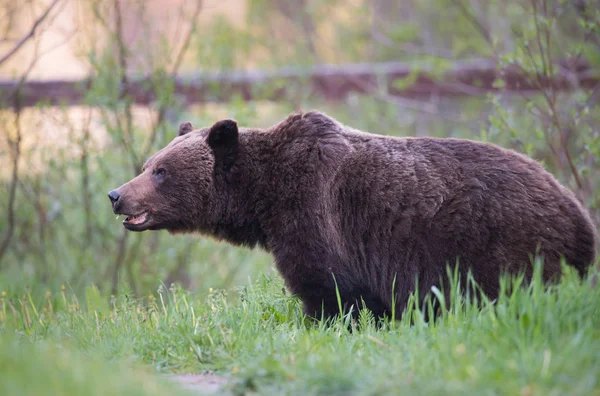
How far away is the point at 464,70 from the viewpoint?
10562 millimetres

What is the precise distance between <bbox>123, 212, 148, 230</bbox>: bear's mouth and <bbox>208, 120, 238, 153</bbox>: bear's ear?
79cm

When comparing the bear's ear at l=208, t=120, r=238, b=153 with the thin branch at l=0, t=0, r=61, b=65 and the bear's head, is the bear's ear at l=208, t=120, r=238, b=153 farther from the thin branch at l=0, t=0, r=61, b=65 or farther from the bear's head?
the thin branch at l=0, t=0, r=61, b=65

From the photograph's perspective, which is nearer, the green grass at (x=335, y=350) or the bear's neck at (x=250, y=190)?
the green grass at (x=335, y=350)

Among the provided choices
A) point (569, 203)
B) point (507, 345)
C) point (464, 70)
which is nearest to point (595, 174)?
point (464, 70)

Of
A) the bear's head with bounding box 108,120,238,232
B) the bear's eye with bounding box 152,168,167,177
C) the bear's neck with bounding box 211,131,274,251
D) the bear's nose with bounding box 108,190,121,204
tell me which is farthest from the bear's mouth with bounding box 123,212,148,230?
the bear's neck with bounding box 211,131,274,251

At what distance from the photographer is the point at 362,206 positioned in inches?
204

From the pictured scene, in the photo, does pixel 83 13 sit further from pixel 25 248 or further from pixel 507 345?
pixel 507 345

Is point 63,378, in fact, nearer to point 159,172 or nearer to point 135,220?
point 135,220

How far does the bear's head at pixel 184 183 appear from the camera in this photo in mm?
5602

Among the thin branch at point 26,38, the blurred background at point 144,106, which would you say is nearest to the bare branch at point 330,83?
the blurred background at point 144,106

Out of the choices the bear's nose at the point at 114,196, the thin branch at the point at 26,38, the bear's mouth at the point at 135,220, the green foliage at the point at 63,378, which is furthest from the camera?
the thin branch at the point at 26,38

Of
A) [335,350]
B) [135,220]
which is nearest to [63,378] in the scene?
[335,350]

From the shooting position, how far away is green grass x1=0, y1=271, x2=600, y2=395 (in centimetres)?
306

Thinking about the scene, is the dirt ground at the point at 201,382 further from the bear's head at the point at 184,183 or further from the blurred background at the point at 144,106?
the blurred background at the point at 144,106
